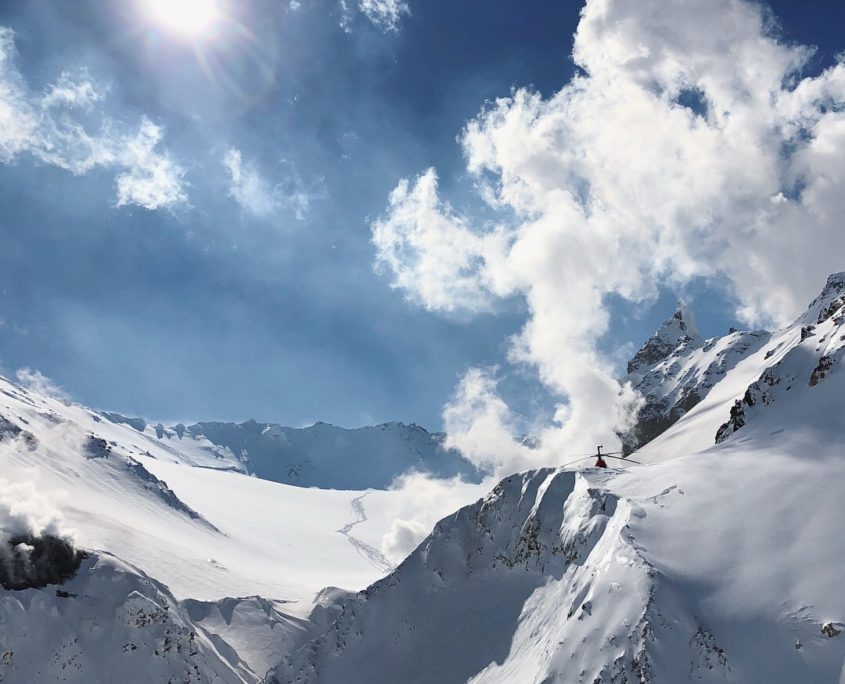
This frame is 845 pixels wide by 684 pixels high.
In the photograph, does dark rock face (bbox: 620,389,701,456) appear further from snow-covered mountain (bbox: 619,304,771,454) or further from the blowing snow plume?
the blowing snow plume

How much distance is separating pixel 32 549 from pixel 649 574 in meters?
89.3

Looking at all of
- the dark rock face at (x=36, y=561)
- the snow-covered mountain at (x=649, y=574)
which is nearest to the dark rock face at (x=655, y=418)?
the snow-covered mountain at (x=649, y=574)

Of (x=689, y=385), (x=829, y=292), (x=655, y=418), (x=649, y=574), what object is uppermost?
(x=829, y=292)

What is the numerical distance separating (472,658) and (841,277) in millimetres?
158863

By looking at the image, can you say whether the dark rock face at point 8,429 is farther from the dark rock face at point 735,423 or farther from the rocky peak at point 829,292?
the rocky peak at point 829,292

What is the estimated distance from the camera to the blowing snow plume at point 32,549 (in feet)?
307

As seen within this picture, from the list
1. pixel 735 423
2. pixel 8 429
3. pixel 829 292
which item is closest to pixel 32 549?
pixel 735 423

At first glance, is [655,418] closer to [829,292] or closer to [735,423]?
[829,292]

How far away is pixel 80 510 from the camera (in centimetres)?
14562

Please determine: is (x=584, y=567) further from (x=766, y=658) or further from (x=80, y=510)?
(x=80, y=510)

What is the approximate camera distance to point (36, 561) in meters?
97.3

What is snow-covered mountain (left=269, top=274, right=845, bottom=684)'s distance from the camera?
32031 millimetres

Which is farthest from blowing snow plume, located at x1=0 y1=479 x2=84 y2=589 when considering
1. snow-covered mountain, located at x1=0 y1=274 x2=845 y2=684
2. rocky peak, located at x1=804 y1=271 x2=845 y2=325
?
rocky peak, located at x1=804 y1=271 x2=845 y2=325

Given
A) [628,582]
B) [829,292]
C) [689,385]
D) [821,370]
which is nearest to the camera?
[628,582]
